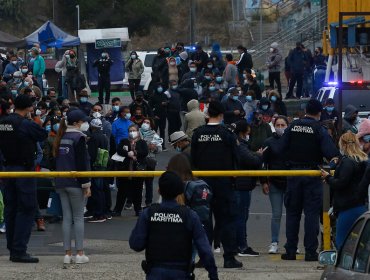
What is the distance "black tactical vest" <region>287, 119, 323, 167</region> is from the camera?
518 inches

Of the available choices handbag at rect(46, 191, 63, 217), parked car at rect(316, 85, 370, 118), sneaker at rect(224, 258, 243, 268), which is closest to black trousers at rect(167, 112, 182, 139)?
parked car at rect(316, 85, 370, 118)

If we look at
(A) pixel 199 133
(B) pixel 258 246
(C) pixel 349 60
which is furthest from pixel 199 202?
(C) pixel 349 60

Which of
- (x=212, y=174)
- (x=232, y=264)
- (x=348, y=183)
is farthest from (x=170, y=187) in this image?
(x=232, y=264)

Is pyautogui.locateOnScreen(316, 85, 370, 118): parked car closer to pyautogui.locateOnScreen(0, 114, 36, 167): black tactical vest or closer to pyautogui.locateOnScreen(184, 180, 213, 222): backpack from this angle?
pyautogui.locateOnScreen(0, 114, 36, 167): black tactical vest

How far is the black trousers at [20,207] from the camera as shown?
12992 mm

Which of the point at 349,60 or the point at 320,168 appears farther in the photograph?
the point at 349,60

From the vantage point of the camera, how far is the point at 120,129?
66.6ft

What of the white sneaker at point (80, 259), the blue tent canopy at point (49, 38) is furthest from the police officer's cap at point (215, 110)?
the blue tent canopy at point (49, 38)

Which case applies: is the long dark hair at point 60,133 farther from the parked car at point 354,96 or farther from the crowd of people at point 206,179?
the parked car at point 354,96

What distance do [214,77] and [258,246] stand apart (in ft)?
59.0

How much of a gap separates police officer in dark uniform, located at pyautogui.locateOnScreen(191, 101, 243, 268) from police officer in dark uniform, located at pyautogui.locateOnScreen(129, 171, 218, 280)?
3581 mm

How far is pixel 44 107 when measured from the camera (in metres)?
22.3

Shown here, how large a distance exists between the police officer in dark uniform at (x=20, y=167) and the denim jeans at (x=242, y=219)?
8.00 feet

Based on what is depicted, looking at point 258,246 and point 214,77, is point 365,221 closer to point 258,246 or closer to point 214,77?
point 258,246
